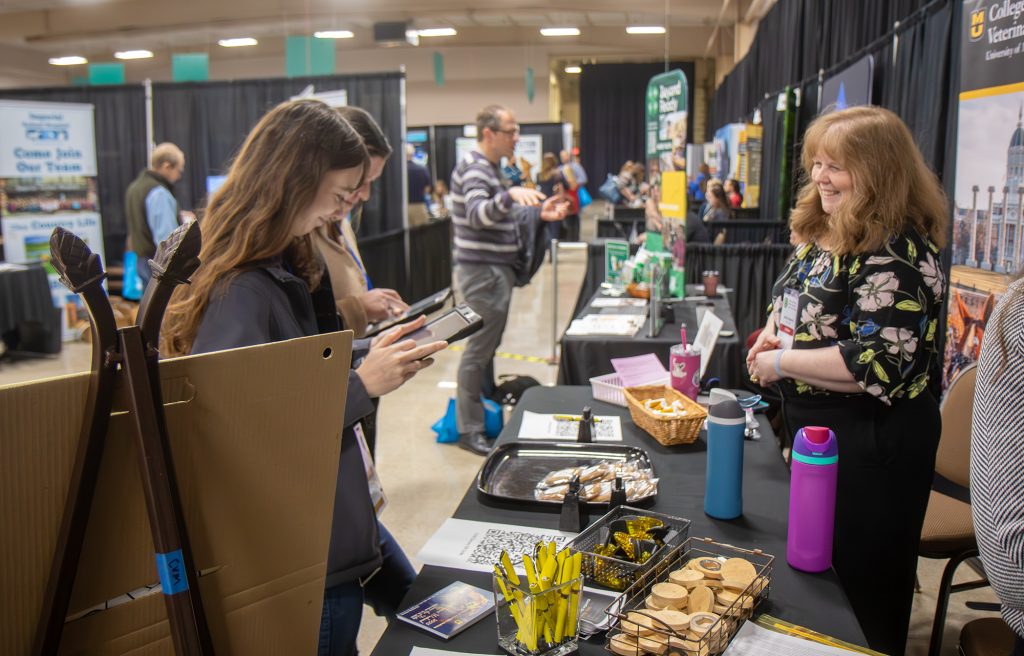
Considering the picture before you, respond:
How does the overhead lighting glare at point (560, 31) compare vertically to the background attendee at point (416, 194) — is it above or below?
above

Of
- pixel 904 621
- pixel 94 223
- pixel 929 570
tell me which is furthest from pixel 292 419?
pixel 94 223

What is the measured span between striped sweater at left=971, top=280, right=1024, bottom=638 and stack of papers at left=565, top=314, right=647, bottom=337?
209cm

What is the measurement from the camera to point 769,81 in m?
9.14

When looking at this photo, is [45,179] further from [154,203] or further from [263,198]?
[263,198]

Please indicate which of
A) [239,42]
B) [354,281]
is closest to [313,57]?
[354,281]

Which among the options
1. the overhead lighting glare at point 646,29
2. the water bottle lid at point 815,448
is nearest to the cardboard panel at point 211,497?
the water bottle lid at point 815,448

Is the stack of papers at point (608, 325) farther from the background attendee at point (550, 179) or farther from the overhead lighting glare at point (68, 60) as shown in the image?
the overhead lighting glare at point (68, 60)

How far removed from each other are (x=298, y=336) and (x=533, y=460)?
68 centimetres

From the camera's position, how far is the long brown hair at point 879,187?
70.5 inches

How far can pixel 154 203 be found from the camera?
5684mm

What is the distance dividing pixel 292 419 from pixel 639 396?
4.61 ft

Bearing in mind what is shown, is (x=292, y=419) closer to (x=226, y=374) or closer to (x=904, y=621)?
(x=226, y=374)

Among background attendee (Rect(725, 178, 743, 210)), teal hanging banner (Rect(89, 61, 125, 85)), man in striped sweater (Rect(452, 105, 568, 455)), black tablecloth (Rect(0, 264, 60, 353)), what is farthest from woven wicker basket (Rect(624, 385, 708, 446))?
background attendee (Rect(725, 178, 743, 210))

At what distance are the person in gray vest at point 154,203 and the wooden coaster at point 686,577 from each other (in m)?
5.36
